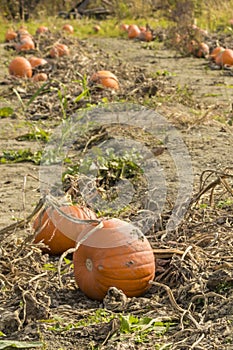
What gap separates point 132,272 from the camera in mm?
3754

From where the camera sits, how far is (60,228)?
4.44m

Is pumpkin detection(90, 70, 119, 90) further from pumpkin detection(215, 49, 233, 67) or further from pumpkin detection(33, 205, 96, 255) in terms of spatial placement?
pumpkin detection(33, 205, 96, 255)

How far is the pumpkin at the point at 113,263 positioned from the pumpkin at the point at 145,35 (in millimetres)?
11963

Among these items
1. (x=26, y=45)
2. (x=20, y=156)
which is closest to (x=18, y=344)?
(x=20, y=156)

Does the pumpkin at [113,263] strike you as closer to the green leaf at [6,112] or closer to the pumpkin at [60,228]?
the pumpkin at [60,228]

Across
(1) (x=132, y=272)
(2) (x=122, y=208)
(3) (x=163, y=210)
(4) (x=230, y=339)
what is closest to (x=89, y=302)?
(1) (x=132, y=272)

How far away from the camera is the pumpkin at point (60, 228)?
4418 mm

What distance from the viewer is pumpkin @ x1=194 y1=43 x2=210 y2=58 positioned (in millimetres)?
13125

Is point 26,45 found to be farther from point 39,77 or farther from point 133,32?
point 133,32

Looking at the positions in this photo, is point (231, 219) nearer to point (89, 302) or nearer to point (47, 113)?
point (89, 302)

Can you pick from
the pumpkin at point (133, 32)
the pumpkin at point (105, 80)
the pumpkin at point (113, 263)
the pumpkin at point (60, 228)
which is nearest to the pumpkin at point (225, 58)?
the pumpkin at point (105, 80)

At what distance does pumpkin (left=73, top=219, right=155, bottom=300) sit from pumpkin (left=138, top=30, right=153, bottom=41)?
12.0 m

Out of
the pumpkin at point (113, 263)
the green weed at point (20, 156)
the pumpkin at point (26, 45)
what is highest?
the pumpkin at point (113, 263)

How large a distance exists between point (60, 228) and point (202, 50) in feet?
29.9
